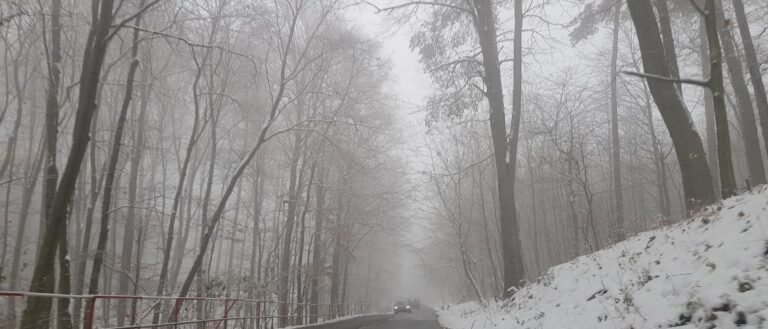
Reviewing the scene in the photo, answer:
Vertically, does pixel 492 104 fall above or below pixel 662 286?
above

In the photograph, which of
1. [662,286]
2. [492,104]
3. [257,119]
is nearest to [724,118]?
[662,286]

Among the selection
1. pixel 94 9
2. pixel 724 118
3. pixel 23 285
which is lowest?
pixel 23 285

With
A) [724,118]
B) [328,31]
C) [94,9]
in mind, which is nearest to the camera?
[724,118]

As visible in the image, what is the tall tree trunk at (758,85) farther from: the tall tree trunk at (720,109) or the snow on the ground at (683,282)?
the snow on the ground at (683,282)

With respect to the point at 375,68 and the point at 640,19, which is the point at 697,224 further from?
the point at 375,68

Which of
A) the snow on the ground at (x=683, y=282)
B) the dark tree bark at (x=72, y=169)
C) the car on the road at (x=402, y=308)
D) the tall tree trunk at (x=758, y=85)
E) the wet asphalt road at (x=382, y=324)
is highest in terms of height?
the tall tree trunk at (x=758, y=85)

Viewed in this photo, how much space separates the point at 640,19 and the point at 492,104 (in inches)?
196

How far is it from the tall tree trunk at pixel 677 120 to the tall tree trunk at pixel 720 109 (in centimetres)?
58

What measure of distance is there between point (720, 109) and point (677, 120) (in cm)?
126

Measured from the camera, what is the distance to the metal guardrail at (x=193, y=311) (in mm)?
6289

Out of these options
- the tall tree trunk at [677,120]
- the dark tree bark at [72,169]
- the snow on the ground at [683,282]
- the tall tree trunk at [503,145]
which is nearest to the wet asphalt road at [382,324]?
the tall tree trunk at [503,145]

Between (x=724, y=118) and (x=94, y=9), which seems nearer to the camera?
(x=724, y=118)

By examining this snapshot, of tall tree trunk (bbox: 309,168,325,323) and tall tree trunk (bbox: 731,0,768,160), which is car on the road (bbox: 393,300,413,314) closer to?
tall tree trunk (bbox: 309,168,325,323)

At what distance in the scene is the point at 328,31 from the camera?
60.5 ft
